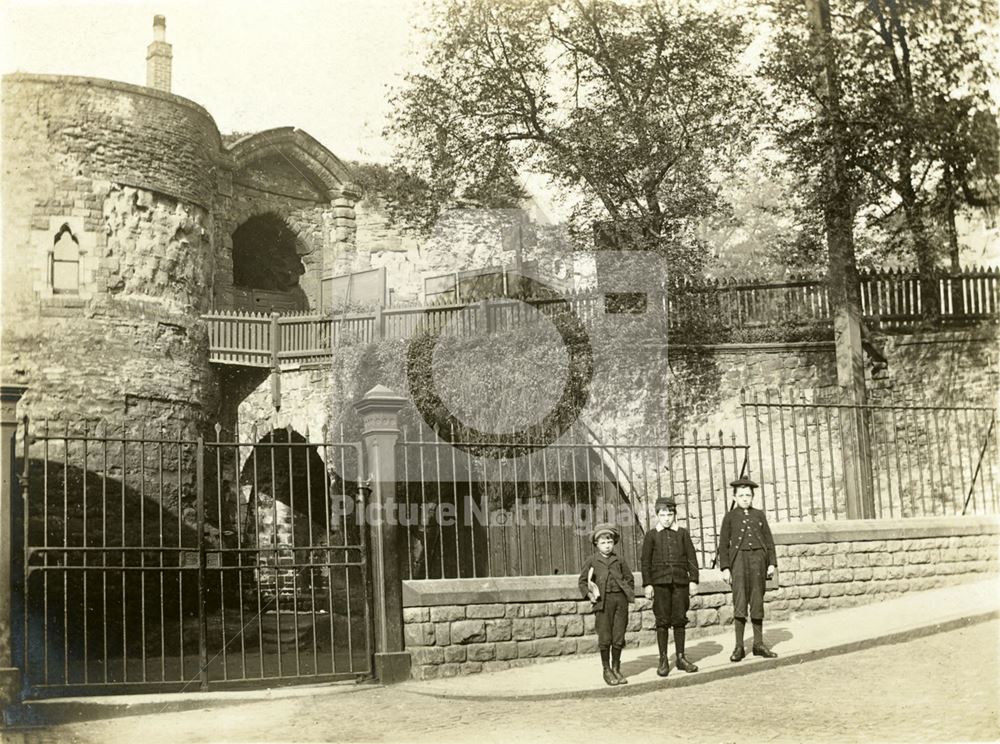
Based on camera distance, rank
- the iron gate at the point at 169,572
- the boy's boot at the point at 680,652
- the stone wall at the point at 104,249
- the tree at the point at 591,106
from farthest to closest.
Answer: the stone wall at the point at 104,249
the tree at the point at 591,106
the iron gate at the point at 169,572
the boy's boot at the point at 680,652

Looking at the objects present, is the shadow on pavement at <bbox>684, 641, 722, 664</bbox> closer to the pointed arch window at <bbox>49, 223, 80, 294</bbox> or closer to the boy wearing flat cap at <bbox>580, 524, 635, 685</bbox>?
the boy wearing flat cap at <bbox>580, 524, 635, 685</bbox>

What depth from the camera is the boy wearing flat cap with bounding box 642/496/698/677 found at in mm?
8758

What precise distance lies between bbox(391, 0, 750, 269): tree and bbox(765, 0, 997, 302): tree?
1277mm

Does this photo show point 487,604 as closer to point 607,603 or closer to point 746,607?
point 607,603

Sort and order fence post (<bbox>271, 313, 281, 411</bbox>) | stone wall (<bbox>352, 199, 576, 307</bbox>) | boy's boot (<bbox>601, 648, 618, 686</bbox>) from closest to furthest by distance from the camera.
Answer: boy's boot (<bbox>601, 648, 618, 686</bbox>)
stone wall (<bbox>352, 199, 576, 307</bbox>)
fence post (<bbox>271, 313, 281, 411</bbox>)

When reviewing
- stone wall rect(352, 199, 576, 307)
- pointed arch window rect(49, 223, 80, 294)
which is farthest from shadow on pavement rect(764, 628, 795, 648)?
pointed arch window rect(49, 223, 80, 294)

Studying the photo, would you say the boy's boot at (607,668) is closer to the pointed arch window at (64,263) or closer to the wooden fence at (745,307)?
the wooden fence at (745,307)

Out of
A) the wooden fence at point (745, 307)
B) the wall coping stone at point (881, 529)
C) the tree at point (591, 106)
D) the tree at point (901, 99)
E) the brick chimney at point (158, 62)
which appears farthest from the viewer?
the brick chimney at point (158, 62)

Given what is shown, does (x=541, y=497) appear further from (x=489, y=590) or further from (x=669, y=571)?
(x=669, y=571)

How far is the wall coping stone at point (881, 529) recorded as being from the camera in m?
10.9

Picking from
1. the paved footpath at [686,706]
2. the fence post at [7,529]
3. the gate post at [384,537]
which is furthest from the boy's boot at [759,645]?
the fence post at [7,529]

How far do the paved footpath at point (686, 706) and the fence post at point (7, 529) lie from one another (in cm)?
59

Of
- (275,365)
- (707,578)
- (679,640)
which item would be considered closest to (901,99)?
(707,578)

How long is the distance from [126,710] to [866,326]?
12.7 meters
